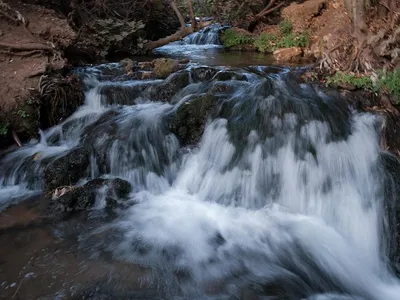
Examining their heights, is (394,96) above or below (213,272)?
above

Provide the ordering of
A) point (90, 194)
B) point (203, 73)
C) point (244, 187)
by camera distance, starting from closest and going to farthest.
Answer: point (90, 194) → point (244, 187) → point (203, 73)

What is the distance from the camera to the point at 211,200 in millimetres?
5008

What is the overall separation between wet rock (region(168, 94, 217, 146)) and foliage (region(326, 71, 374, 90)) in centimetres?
222

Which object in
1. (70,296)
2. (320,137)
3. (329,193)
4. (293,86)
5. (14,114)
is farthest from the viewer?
(293,86)

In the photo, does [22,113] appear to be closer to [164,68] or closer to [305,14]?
[164,68]

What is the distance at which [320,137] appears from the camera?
5.05 m

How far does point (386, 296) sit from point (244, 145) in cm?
263

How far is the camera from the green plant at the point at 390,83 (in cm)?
529

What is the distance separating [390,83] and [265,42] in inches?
238

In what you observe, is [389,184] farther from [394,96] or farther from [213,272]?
[213,272]

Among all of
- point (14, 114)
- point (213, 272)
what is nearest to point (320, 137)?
point (213, 272)

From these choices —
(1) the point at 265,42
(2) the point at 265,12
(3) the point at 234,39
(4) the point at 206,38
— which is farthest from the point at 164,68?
(2) the point at 265,12

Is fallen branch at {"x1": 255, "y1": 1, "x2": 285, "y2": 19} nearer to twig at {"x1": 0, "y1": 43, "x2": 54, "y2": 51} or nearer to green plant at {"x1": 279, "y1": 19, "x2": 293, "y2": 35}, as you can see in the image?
green plant at {"x1": 279, "y1": 19, "x2": 293, "y2": 35}

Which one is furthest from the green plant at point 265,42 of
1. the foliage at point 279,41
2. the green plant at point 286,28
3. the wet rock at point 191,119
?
the wet rock at point 191,119
